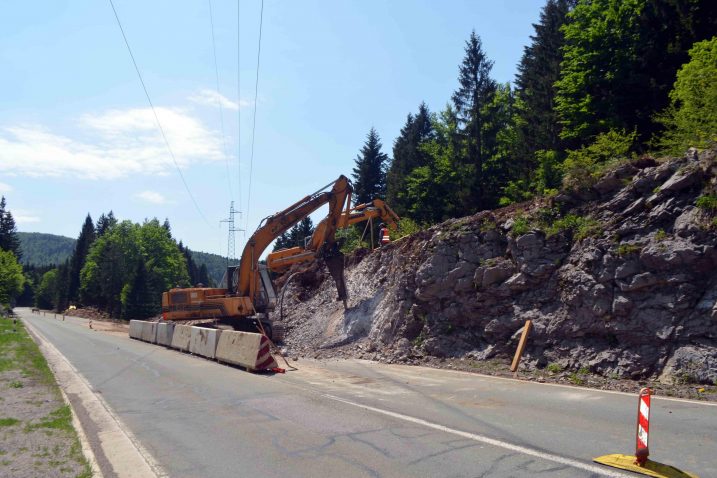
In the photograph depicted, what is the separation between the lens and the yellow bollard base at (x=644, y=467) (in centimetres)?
566

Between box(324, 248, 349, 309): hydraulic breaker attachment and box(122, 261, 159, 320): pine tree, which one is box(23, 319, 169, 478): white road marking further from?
box(122, 261, 159, 320): pine tree

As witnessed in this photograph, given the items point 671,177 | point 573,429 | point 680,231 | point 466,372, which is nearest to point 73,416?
point 573,429

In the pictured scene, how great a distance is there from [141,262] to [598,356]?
230ft

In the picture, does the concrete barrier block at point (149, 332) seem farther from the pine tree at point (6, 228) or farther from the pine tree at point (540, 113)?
the pine tree at point (6, 228)

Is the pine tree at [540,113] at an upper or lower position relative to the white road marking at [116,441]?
upper

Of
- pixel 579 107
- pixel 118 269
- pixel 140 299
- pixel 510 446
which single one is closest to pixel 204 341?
pixel 510 446

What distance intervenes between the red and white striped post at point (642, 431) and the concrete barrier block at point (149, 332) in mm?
26079

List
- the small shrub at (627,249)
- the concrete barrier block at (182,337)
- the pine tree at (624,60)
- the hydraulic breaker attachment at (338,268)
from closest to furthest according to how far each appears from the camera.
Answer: the small shrub at (627,249), the concrete barrier block at (182,337), the pine tree at (624,60), the hydraulic breaker attachment at (338,268)

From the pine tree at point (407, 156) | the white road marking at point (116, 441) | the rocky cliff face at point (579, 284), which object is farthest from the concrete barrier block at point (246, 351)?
the pine tree at point (407, 156)

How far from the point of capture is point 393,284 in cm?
2266

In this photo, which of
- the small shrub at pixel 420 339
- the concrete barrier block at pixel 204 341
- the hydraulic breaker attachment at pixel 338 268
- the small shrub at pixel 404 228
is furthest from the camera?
the small shrub at pixel 404 228

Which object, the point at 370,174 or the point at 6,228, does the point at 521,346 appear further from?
the point at 6,228

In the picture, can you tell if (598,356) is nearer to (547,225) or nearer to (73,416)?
(547,225)

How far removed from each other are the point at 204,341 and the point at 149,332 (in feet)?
35.5
